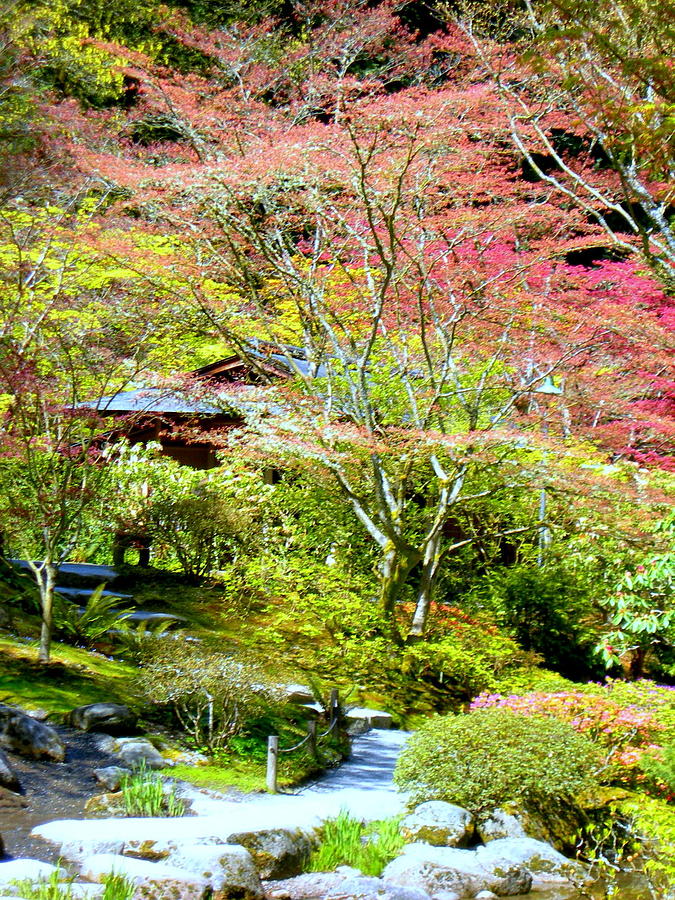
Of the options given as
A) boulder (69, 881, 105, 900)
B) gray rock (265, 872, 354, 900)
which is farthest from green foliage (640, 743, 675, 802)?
boulder (69, 881, 105, 900)

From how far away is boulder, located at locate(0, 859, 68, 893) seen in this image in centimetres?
374

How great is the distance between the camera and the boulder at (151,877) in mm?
3986

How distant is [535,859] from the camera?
5.82 meters

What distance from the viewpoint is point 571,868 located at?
5.94 metres

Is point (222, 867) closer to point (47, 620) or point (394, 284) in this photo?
point (47, 620)

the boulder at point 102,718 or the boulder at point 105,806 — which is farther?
the boulder at point 102,718

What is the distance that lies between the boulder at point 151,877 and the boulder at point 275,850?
63 cm

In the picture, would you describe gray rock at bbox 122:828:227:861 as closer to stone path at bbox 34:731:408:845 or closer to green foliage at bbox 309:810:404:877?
stone path at bbox 34:731:408:845

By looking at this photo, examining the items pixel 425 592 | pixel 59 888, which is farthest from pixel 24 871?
pixel 425 592

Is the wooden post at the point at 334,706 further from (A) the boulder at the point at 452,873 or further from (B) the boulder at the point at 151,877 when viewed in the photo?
(B) the boulder at the point at 151,877

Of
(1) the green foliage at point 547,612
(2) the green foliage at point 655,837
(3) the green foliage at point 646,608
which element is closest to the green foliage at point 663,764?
(2) the green foliage at point 655,837

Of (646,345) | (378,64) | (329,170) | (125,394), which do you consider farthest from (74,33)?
(646,345)

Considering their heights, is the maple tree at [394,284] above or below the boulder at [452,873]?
above

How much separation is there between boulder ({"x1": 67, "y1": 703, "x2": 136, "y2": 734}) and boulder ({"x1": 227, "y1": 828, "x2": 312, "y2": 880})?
81.4 inches
